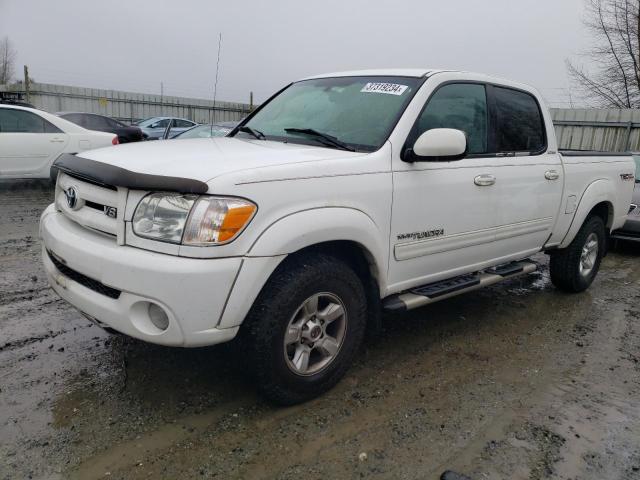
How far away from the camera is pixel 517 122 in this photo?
4.16 m

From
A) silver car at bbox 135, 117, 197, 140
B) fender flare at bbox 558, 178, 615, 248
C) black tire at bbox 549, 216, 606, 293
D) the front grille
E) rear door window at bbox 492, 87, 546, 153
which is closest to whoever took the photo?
the front grille

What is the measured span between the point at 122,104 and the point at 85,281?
79.7ft

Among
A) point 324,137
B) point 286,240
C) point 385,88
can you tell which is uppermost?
point 385,88

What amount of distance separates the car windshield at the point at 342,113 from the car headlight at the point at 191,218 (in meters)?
1.02

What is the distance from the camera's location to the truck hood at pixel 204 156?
8.02ft

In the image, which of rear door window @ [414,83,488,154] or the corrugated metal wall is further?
the corrugated metal wall

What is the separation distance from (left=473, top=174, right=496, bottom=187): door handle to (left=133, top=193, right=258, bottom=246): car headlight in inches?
70.0

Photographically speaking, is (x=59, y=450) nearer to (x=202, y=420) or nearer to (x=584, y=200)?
(x=202, y=420)

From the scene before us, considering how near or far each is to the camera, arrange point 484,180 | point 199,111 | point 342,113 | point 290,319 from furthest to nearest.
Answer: point 199,111
point 484,180
point 342,113
point 290,319

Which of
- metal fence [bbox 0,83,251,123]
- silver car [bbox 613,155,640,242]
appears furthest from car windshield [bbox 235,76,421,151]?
metal fence [bbox 0,83,251,123]

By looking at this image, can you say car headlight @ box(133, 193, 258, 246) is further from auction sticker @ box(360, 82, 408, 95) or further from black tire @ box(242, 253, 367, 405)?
auction sticker @ box(360, 82, 408, 95)

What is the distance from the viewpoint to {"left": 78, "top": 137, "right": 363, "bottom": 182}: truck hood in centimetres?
244

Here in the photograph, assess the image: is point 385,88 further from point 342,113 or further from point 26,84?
point 26,84

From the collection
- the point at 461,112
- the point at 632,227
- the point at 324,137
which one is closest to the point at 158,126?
the point at 632,227
